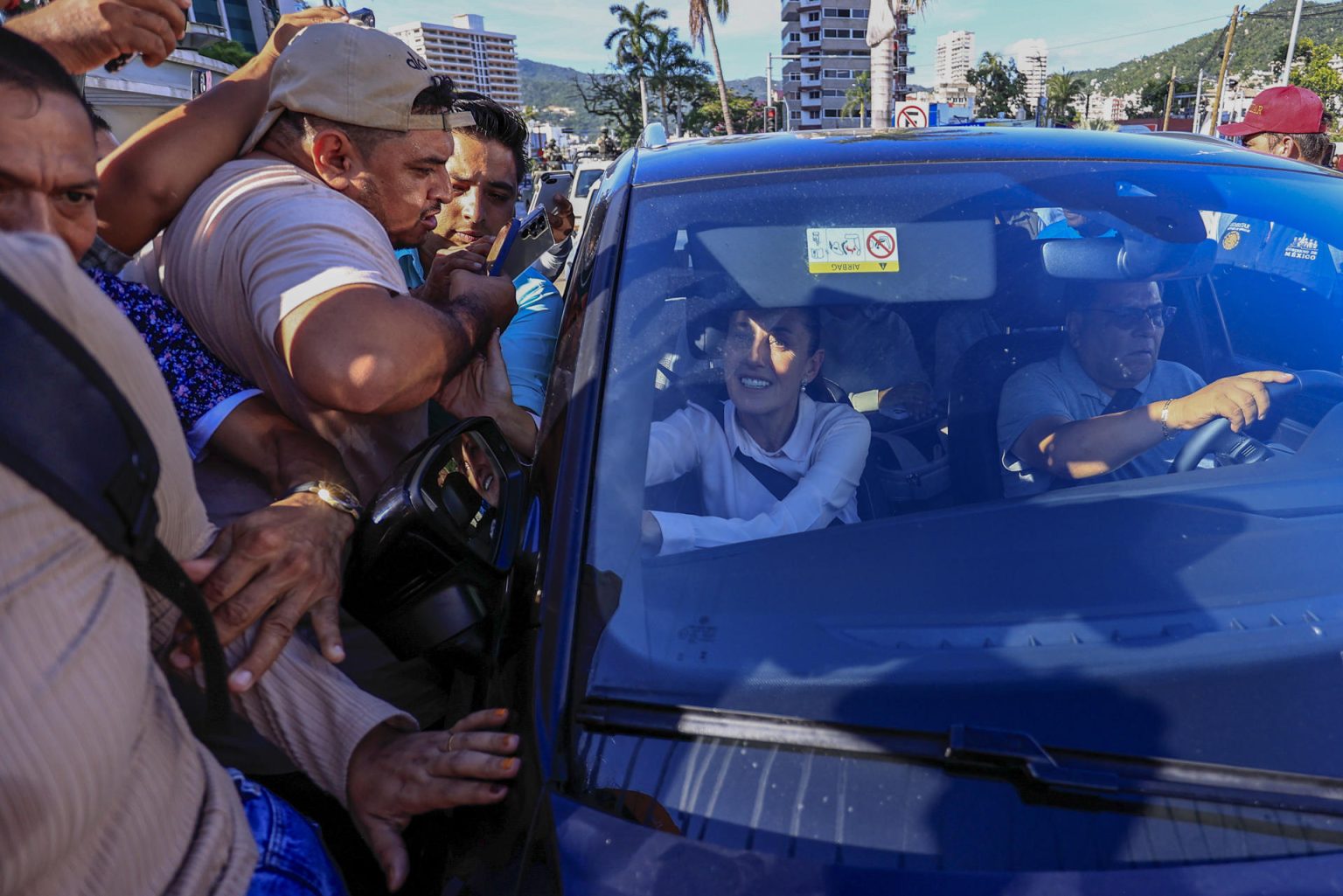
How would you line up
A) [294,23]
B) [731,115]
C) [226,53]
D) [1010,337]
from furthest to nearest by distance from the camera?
[731,115] → [226,53] → [294,23] → [1010,337]

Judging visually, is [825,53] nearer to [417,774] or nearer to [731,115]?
[731,115]

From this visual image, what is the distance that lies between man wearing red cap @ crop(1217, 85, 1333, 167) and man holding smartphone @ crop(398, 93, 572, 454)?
3.81m

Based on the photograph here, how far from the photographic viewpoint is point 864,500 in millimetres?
1576

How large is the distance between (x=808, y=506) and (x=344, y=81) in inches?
51.8

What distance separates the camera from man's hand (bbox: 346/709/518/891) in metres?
1.15

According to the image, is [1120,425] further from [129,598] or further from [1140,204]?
[129,598]

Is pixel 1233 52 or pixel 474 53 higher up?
pixel 474 53

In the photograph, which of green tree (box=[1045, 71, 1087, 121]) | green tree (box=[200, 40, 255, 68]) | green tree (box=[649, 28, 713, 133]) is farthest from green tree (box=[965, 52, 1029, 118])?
green tree (box=[200, 40, 255, 68])

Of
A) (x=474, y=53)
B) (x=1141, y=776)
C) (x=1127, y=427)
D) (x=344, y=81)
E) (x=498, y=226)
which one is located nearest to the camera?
(x=1141, y=776)

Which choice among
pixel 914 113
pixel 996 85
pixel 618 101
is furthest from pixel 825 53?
pixel 914 113

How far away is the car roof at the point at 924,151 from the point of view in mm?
1873

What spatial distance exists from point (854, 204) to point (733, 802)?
1167mm

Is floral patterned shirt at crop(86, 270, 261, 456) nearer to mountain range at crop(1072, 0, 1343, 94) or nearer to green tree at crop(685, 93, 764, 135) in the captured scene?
green tree at crop(685, 93, 764, 135)

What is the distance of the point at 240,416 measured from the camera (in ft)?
5.79
